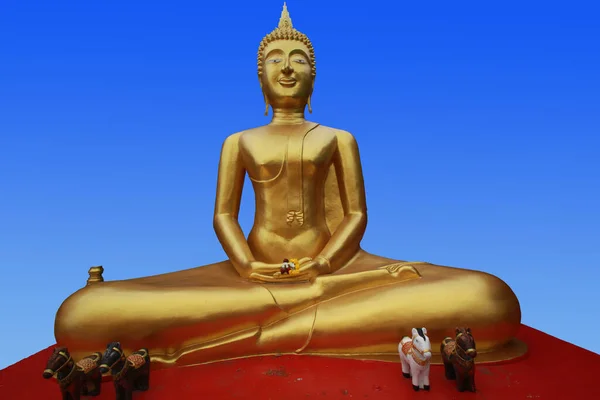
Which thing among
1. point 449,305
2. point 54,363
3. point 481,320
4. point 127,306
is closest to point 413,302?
point 449,305

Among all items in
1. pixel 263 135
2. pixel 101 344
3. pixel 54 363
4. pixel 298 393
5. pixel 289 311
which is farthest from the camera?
pixel 263 135

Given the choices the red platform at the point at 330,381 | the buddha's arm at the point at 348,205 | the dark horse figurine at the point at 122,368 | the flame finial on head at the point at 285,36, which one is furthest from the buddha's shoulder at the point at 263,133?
the dark horse figurine at the point at 122,368

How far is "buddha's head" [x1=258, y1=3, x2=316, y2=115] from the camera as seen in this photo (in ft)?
17.3

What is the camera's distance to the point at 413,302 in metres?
4.14

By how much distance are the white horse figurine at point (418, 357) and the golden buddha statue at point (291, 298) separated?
1.93 ft

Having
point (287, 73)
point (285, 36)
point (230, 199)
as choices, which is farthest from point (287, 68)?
point (230, 199)

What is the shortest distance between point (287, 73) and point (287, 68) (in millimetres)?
60

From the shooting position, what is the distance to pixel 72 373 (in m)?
3.23

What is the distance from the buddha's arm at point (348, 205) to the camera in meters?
4.83

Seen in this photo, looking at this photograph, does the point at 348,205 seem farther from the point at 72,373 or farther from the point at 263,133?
the point at 72,373

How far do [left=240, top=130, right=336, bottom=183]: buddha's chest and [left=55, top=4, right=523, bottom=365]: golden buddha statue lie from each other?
0.03ft

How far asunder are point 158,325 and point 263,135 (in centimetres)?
212

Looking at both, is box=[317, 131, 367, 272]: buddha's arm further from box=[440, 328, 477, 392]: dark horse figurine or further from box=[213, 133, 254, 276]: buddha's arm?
box=[440, 328, 477, 392]: dark horse figurine

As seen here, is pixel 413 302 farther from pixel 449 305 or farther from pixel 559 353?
pixel 559 353
